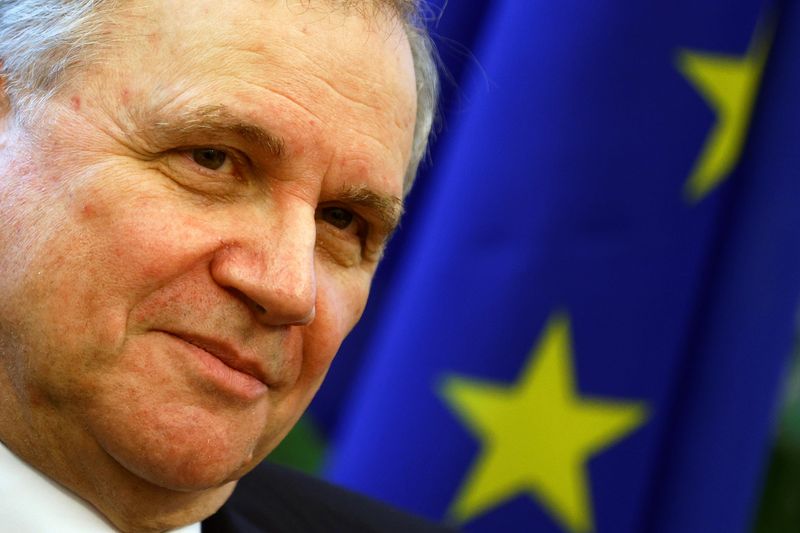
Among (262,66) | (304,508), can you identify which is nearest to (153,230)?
(262,66)

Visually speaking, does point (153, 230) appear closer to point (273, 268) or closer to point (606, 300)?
point (273, 268)

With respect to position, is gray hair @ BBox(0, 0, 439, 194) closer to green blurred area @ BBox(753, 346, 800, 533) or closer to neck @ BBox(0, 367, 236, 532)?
neck @ BBox(0, 367, 236, 532)

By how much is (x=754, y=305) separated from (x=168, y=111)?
1.94 meters

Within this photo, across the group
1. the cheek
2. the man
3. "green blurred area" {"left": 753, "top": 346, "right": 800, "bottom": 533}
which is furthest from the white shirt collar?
"green blurred area" {"left": 753, "top": 346, "right": 800, "bottom": 533}

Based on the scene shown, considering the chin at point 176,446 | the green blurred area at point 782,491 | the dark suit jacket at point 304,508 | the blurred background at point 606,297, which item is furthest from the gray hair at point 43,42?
the green blurred area at point 782,491

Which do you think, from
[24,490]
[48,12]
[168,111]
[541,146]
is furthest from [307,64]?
[541,146]

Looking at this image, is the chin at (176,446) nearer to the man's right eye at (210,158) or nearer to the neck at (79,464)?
the neck at (79,464)

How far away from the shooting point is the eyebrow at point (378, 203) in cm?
164

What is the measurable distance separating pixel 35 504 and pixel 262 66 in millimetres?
728

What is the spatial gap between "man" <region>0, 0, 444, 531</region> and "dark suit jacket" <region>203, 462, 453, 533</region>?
2.11 feet

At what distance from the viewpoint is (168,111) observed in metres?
1.47

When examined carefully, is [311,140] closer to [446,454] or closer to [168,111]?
[168,111]

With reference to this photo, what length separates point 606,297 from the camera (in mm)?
2830

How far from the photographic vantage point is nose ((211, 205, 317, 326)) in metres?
1.43
